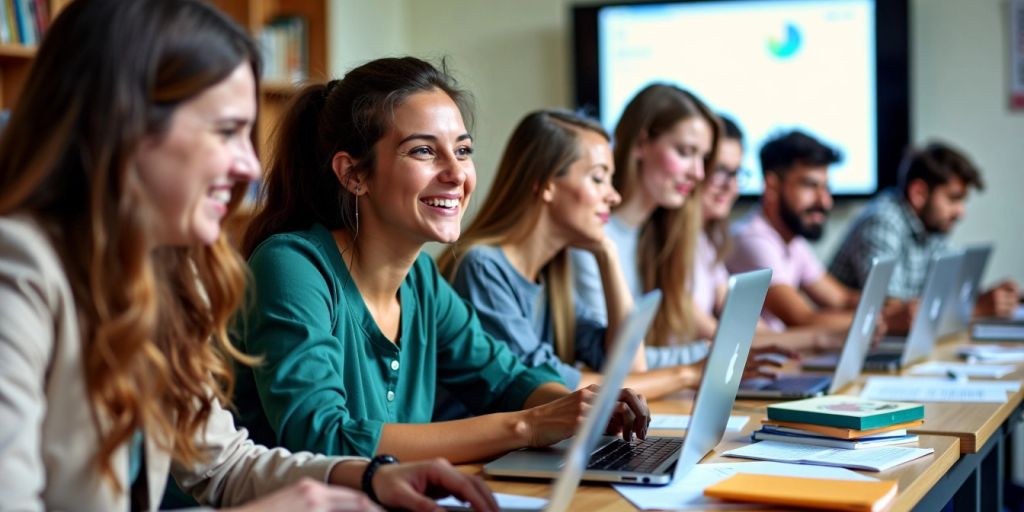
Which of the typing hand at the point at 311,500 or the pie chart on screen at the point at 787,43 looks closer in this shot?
the typing hand at the point at 311,500

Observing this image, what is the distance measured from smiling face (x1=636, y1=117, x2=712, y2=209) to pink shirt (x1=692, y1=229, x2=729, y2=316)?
16.1 inches

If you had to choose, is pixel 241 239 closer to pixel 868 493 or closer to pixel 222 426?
pixel 222 426

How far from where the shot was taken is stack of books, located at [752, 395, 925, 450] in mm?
1672

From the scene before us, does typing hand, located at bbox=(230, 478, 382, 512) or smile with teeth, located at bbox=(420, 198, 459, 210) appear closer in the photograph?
typing hand, located at bbox=(230, 478, 382, 512)

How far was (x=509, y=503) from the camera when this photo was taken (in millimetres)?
1326

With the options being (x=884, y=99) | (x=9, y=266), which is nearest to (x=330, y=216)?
(x=9, y=266)

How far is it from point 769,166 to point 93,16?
327 cm

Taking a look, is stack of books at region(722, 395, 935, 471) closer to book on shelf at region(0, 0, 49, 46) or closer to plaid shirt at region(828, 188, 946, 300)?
plaid shirt at region(828, 188, 946, 300)

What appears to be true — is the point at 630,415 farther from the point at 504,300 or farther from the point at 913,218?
the point at 913,218

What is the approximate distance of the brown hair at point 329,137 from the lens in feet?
5.79

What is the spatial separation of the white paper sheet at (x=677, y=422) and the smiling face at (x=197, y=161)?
883mm

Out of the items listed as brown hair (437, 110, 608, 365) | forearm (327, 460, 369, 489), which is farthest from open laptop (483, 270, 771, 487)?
brown hair (437, 110, 608, 365)

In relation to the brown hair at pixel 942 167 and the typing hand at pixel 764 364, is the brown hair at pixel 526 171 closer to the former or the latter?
the typing hand at pixel 764 364

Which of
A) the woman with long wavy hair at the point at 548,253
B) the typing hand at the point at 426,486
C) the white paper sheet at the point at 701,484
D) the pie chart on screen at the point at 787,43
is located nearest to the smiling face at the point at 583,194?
the woman with long wavy hair at the point at 548,253
